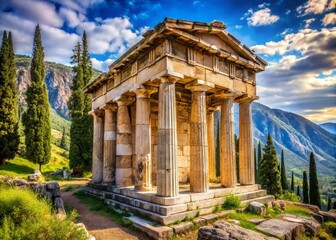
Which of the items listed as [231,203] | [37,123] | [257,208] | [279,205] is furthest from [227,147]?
[37,123]

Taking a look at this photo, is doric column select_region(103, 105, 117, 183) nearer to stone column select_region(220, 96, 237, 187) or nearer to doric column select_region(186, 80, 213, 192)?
doric column select_region(186, 80, 213, 192)

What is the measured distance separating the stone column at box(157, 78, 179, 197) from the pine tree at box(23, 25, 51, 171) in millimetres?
26382

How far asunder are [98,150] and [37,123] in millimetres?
20010

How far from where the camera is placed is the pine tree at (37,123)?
97.3 ft

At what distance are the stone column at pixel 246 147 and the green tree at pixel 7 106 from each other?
26.6 m

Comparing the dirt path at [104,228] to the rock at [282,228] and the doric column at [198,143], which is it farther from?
the rock at [282,228]

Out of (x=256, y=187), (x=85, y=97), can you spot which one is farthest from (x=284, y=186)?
(x=85, y=97)

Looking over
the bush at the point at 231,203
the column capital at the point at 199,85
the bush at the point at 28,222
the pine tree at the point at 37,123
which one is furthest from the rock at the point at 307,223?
the pine tree at the point at 37,123

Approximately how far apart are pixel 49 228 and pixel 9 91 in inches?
1136

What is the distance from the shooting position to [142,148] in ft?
35.0

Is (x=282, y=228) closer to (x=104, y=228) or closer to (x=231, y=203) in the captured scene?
(x=231, y=203)

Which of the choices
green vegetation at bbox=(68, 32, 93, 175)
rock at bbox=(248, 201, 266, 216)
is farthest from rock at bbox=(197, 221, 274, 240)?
green vegetation at bbox=(68, 32, 93, 175)

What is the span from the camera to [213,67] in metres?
11.0

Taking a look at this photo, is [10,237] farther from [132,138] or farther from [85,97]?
[85,97]
